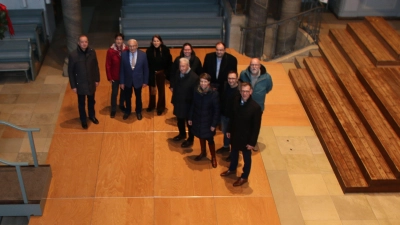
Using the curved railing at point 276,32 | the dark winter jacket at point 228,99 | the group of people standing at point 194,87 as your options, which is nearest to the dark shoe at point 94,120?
the group of people standing at point 194,87

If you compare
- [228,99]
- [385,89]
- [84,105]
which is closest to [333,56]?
[385,89]

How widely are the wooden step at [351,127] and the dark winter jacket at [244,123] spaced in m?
2.07

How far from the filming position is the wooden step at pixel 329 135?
7324mm

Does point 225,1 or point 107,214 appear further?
point 225,1

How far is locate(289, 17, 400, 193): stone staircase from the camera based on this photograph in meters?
7.43

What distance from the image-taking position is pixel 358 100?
8.75m

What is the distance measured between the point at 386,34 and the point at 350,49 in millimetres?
906

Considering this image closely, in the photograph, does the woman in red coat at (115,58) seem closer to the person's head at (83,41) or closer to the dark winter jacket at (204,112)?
the person's head at (83,41)

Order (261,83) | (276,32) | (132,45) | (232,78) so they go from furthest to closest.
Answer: (276,32)
(132,45)
(261,83)
(232,78)

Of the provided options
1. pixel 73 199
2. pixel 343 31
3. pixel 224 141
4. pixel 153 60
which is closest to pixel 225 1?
pixel 343 31

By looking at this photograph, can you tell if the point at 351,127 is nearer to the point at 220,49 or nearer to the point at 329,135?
the point at 329,135

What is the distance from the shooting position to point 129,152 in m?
7.85

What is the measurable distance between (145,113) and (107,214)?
2.59 meters

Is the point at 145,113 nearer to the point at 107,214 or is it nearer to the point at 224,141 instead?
the point at 224,141
